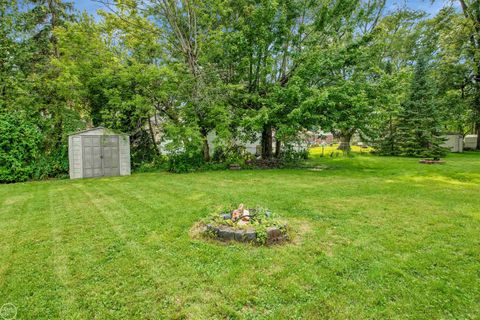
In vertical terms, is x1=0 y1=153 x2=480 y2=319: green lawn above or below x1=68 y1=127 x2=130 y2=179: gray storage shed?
below

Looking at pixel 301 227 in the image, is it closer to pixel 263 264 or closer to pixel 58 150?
pixel 263 264

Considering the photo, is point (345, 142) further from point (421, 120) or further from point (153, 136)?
point (153, 136)

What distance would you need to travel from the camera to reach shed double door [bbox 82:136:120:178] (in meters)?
9.24

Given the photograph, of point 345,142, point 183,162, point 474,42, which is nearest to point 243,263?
point 183,162

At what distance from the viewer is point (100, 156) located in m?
9.51

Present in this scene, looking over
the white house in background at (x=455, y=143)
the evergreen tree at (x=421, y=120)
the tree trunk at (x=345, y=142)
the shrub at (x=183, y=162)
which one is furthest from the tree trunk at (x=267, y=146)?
the white house in background at (x=455, y=143)

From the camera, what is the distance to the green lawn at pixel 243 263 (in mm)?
2109

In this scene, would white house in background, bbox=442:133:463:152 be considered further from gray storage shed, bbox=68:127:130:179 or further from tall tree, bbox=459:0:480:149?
gray storage shed, bbox=68:127:130:179

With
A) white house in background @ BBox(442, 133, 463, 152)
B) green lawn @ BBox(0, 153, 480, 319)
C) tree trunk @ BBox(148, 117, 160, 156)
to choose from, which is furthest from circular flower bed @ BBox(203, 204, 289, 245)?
white house in background @ BBox(442, 133, 463, 152)

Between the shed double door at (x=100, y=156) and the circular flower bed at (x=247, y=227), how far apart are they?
7.39 meters

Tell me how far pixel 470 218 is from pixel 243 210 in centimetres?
367

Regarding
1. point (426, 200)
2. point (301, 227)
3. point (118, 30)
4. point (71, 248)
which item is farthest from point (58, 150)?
point (426, 200)

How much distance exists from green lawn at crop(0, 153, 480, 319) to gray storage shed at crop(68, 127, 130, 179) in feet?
12.9

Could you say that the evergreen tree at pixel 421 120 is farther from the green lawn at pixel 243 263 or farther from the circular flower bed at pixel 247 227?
the circular flower bed at pixel 247 227
